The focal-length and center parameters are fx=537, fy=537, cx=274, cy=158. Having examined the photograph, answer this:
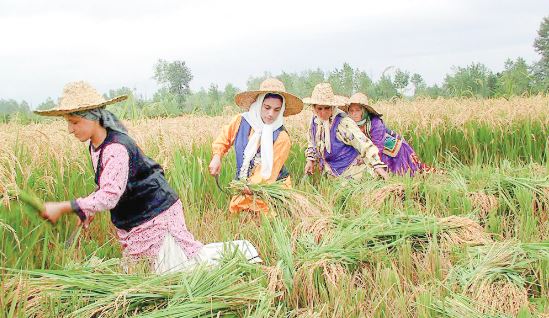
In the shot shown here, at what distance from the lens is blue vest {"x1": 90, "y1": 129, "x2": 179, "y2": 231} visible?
2684 millimetres

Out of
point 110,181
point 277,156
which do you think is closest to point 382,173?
point 277,156

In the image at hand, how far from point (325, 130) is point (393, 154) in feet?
3.13

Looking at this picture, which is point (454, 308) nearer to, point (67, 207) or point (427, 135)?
point (67, 207)

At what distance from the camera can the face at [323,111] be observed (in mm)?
4708

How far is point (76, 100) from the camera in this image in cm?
250

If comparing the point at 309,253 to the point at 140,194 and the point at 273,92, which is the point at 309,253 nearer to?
the point at 140,194

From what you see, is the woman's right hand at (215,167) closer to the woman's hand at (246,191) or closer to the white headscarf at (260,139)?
the woman's hand at (246,191)

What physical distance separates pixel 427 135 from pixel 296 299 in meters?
3.96

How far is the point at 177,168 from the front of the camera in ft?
12.5

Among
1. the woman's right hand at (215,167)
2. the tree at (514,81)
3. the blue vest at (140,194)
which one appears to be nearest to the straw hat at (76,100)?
the blue vest at (140,194)

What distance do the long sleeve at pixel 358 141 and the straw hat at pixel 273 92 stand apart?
0.71 meters

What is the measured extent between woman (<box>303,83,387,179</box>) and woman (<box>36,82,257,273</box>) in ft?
6.58

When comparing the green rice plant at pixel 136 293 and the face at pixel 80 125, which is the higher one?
the face at pixel 80 125

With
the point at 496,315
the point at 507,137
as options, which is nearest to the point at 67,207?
the point at 496,315
